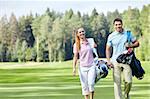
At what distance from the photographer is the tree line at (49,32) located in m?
7.58

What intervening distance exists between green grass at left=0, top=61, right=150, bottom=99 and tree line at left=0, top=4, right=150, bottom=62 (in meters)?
0.23

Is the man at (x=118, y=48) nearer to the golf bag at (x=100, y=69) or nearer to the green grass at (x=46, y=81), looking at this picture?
the golf bag at (x=100, y=69)

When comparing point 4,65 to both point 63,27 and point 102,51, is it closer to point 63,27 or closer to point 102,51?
point 63,27

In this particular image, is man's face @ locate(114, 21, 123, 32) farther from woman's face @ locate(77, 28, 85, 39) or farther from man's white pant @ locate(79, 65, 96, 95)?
man's white pant @ locate(79, 65, 96, 95)

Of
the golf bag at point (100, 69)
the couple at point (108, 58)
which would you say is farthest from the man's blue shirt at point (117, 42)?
the golf bag at point (100, 69)

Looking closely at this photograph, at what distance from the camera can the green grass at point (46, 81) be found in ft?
23.6

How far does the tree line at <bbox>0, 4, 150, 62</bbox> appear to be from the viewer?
758 cm

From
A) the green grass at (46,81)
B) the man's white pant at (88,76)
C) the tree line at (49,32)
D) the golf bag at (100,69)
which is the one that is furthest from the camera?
the tree line at (49,32)

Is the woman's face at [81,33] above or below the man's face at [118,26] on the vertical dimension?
below

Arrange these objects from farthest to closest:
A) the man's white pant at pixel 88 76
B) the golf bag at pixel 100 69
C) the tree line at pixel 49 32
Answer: the tree line at pixel 49 32
the golf bag at pixel 100 69
the man's white pant at pixel 88 76

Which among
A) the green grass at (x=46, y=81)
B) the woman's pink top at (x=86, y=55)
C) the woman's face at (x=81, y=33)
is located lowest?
the green grass at (x=46, y=81)

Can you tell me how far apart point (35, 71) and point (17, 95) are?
1.61m

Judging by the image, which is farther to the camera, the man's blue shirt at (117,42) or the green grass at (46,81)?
the green grass at (46,81)

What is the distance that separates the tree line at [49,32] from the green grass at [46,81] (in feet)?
0.77
